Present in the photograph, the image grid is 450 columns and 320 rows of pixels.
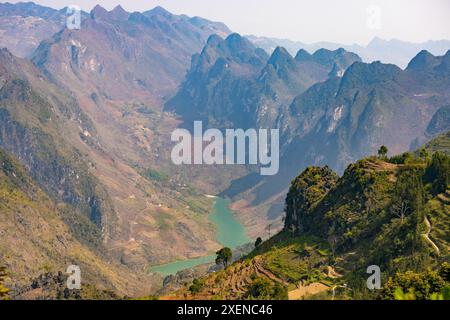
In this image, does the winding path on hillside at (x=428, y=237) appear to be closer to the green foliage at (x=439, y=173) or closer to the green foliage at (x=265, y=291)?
Result: the green foliage at (x=439, y=173)

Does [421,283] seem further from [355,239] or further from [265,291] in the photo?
[355,239]

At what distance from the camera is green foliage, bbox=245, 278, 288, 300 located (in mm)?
85125

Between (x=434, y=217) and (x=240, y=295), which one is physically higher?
(x=434, y=217)

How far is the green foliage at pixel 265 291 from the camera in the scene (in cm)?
8512

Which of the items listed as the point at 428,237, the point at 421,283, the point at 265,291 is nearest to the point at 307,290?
the point at 265,291

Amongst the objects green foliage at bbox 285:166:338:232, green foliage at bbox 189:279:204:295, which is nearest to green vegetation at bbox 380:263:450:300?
green foliage at bbox 189:279:204:295

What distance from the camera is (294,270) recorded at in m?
104

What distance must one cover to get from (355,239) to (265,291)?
27958 millimetres
